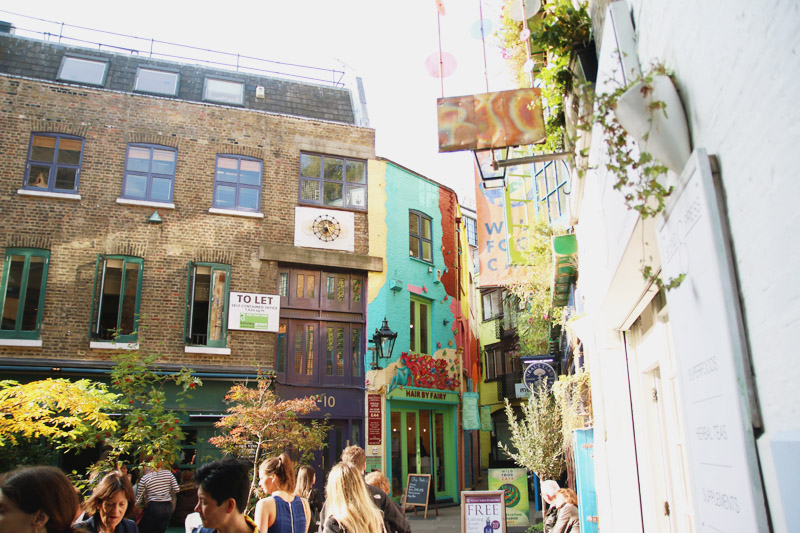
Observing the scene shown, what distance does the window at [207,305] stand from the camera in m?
14.7

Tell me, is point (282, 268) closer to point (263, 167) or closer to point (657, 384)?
point (263, 167)

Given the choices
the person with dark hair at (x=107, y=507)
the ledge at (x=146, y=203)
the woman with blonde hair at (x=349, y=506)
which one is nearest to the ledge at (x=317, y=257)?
the ledge at (x=146, y=203)

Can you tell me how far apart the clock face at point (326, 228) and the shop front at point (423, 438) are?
14.8 ft

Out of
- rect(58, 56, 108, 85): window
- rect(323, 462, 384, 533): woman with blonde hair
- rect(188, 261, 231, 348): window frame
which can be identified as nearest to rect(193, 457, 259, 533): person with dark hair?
rect(323, 462, 384, 533): woman with blonde hair

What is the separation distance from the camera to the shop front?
1698 centimetres

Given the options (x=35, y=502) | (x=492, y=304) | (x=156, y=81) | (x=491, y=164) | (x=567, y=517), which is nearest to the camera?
(x=35, y=502)

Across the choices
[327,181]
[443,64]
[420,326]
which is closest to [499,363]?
[420,326]

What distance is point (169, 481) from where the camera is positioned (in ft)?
28.0

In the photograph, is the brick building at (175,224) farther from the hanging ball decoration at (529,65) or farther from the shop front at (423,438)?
the hanging ball decoration at (529,65)

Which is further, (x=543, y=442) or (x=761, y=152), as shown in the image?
(x=543, y=442)

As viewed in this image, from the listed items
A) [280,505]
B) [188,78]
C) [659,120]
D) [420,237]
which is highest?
[188,78]

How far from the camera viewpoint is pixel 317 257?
16156mm

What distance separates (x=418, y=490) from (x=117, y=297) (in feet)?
28.1

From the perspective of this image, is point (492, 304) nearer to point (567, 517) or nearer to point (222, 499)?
point (567, 517)
